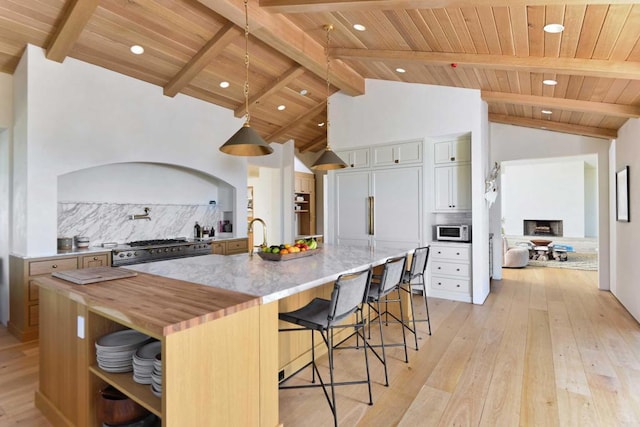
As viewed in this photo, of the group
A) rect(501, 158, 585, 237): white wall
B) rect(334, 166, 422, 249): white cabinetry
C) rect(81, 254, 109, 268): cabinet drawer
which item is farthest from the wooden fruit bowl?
rect(501, 158, 585, 237): white wall

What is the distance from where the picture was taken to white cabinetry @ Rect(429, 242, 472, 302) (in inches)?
188

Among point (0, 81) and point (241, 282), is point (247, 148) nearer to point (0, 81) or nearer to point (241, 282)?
point (241, 282)

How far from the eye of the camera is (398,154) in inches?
209

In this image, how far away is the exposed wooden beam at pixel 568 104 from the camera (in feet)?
12.2

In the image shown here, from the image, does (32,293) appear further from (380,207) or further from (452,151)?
Result: (452,151)

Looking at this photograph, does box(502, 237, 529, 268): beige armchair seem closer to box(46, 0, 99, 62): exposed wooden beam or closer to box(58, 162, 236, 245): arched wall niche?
box(58, 162, 236, 245): arched wall niche

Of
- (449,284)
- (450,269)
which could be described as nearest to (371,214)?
(450,269)

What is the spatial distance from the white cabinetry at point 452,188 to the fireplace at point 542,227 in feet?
29.0

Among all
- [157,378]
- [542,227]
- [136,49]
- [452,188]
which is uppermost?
[136,49]

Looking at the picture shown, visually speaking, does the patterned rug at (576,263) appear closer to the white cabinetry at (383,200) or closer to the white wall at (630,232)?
the white wall at (630,232)

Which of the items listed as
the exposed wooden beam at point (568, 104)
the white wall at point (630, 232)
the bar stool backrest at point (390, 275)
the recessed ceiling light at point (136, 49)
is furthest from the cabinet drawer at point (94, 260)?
the white wall at point (630, 232)

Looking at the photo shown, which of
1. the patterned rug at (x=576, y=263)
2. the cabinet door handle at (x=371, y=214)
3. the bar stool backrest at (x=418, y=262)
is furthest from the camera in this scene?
the patterned rug at (x=576, y=263)

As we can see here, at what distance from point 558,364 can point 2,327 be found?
556cm

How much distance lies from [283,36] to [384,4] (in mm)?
1388
